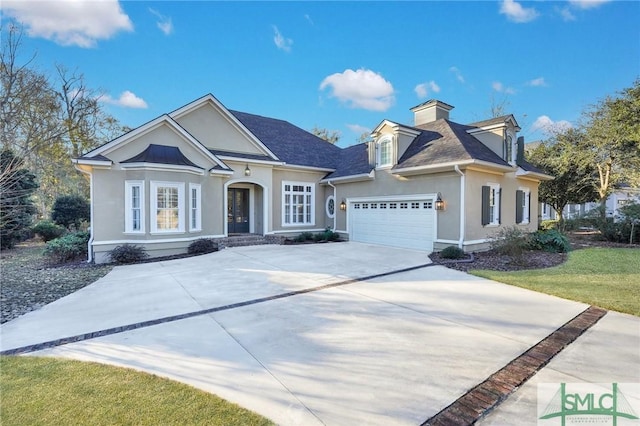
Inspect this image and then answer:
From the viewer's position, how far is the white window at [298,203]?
15802mm

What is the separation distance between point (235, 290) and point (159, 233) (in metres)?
6.18

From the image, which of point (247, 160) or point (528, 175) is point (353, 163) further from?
point (528, 175)

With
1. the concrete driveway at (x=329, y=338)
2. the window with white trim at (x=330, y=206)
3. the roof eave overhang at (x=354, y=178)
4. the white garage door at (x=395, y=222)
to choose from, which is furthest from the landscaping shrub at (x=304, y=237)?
the concrete driveway at (x=329, y=338)

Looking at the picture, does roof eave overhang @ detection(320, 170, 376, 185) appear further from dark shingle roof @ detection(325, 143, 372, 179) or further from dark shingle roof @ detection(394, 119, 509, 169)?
dark shingle roof @ detection(394, 119, 509, 169)

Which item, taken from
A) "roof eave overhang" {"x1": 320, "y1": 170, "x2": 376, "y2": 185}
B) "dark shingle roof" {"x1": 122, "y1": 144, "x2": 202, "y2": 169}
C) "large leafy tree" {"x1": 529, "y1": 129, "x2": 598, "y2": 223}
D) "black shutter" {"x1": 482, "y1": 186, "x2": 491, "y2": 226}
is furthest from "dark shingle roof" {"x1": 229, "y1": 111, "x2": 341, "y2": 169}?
"large leafy tree" {"x1": 529, "y1": 129, "x2": 598, "y2": 223}

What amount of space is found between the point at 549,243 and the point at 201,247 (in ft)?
46.0

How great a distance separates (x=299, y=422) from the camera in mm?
2598

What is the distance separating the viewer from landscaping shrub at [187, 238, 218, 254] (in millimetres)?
11984

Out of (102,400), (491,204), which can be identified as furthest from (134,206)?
(491,204)

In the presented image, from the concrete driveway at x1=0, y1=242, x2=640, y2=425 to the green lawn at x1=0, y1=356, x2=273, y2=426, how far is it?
7.3 inches

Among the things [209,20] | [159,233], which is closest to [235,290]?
[159,233]

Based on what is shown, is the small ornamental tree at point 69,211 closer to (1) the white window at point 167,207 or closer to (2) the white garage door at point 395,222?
(1) the white window at point 167,207

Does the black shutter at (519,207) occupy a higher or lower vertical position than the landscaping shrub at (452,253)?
higher

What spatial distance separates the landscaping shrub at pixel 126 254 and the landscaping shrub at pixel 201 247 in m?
1.77
